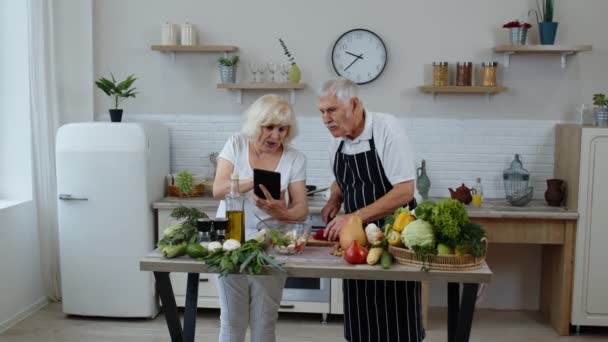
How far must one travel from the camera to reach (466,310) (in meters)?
2.76

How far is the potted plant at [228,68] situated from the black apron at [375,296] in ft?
7.42

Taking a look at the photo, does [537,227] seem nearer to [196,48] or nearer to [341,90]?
[341,90]

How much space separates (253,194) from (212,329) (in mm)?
2247

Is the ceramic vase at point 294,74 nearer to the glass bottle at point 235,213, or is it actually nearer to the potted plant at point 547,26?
the potted plant at point 547,26

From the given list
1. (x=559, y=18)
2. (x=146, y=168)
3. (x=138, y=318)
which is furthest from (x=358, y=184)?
(x=559, y=18)

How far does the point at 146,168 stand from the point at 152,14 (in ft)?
4.51

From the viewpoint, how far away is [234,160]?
3150 millimetres

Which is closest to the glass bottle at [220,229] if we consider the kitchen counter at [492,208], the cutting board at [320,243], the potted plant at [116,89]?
the cutting board at [320,243]

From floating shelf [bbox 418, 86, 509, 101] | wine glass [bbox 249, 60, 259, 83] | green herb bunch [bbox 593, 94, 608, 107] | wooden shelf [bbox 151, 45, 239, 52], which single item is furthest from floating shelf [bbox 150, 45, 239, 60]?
green herb bunch [bbox 593, 94, 608, 107]

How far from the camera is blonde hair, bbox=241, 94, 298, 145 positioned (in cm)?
302

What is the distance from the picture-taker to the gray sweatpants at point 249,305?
3.00 m

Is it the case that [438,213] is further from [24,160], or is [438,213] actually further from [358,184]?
[24,160]

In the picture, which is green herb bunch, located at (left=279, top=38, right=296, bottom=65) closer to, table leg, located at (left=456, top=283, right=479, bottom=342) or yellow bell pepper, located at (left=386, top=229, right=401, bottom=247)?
yellow bell pepper, located at (left=386, top=229, right=401, bottom=247)

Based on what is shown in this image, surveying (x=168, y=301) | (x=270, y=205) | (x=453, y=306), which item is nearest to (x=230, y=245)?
(x=270, y=205)
